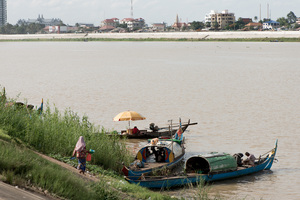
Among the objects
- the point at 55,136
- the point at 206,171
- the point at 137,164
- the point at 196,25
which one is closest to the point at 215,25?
the point at 196,25

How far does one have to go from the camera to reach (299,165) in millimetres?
17656

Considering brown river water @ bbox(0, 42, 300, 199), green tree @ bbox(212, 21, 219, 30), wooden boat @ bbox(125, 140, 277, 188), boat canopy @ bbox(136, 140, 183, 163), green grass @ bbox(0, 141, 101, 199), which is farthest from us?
green tree @ bbox(212, 21, 219, 30)

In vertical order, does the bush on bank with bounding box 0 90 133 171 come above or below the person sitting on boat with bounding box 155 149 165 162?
above

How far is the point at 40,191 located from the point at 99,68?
53.0 meters

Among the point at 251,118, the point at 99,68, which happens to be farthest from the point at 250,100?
the point at 99,68

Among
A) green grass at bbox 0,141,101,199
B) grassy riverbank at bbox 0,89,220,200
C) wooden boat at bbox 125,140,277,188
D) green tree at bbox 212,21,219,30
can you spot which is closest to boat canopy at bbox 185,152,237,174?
wooden boat at bbox 125,140,277,188

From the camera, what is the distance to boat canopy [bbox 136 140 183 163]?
1608cm

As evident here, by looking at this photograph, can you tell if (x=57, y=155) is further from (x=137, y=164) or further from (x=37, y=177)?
(x=37, y=177)

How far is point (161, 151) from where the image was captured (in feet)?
53.8

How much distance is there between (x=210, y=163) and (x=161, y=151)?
1.90 m

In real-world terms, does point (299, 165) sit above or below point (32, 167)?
below

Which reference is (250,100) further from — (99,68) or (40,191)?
(99,68)

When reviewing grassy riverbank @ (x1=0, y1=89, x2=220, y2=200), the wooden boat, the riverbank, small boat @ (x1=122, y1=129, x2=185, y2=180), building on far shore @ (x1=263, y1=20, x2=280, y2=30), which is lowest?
the wooden boat

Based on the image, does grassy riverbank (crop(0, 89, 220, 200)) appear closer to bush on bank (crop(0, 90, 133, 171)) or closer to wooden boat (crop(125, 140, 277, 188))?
bush on bank (crop(0, 90, 133, 171))
